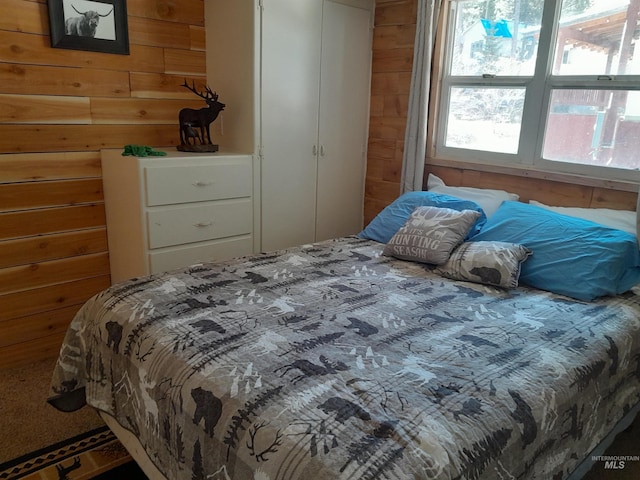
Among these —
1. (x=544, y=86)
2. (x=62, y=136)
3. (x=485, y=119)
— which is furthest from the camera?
(x=485, y=119)

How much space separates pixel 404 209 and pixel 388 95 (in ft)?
3.22

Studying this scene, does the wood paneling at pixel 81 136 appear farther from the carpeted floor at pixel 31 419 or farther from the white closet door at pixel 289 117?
the carpeted floor at pixel 31 419

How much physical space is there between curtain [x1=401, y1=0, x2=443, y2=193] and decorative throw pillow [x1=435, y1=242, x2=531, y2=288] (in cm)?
98

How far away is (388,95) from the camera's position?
11.1 ft

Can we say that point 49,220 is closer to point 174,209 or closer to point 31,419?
point 174,209

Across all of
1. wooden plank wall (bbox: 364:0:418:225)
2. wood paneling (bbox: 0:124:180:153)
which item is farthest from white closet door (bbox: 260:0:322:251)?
wood paneling (bbox: 0:124:180:153)

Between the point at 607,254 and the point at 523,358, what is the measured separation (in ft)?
2.85

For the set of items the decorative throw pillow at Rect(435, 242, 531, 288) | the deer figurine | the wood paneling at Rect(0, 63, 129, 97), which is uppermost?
the wood paneling at Rect(0, 63, 129, 97)

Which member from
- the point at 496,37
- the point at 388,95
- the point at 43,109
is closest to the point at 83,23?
the point at 43,109

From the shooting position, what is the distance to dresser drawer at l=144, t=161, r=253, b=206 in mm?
2482

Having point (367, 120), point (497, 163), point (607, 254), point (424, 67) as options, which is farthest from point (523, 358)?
point (367, 120)

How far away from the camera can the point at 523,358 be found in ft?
4.93

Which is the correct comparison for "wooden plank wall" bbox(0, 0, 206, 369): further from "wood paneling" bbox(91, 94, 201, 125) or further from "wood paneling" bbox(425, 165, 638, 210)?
"wood paneling" bbox(425, 165, 638, 210)

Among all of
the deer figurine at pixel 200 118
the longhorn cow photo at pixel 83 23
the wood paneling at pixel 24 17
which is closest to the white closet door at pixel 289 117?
the deer figurine at pixel 200 118
